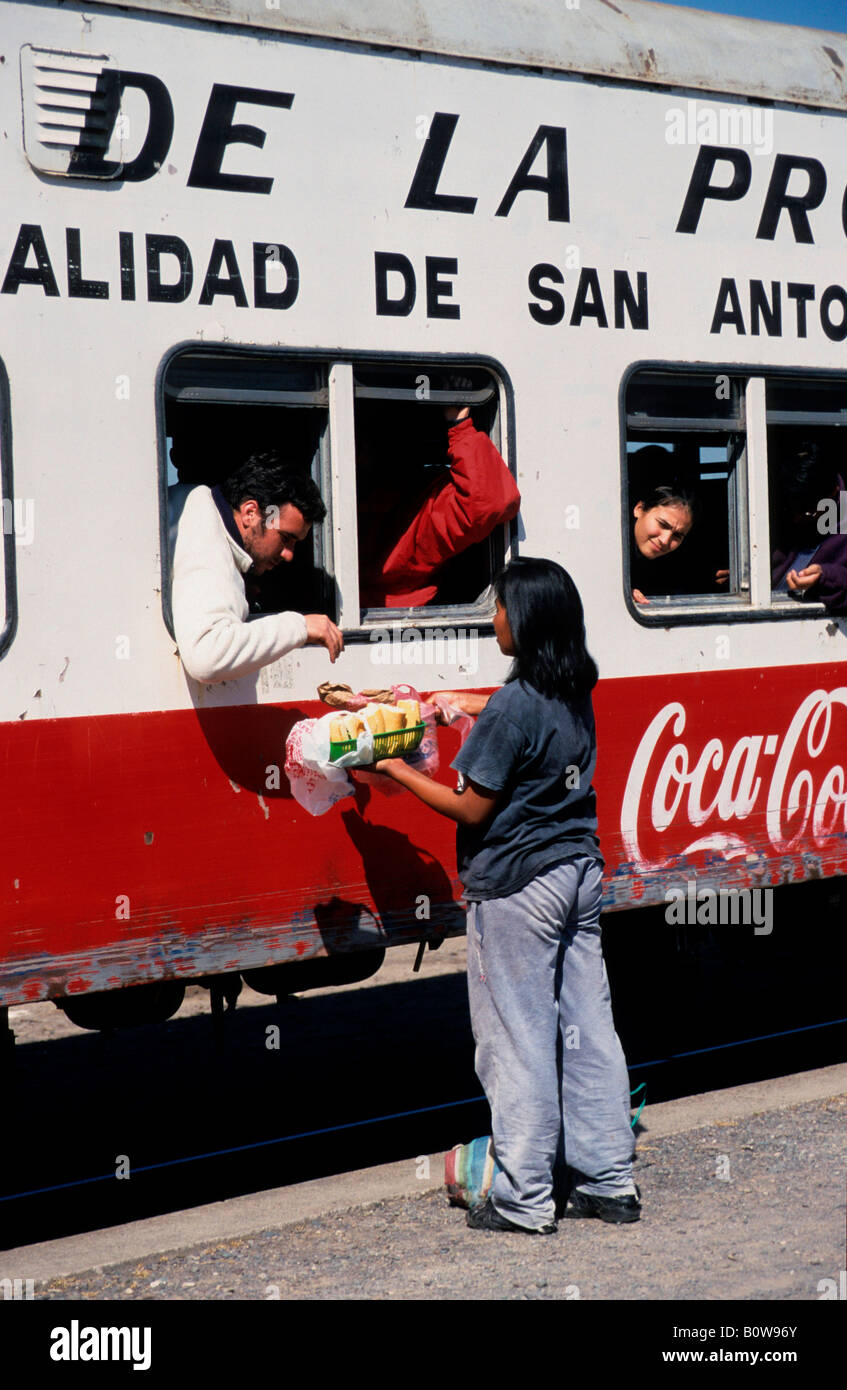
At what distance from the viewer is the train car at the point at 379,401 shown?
14.2 ft

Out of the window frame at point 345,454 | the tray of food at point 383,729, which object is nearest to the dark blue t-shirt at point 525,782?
the tray of food at point 383,729

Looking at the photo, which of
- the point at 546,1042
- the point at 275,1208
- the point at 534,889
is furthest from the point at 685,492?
the point at 275,1208

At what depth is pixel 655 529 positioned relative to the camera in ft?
18.1

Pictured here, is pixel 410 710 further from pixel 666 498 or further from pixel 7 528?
pixel 666 498

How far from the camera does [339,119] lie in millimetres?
4773

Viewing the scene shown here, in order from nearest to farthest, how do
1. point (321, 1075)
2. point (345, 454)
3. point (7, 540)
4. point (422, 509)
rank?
1. point (7, 540)
2. point (345, 454)
3. point (422, 509)
4. point (321, 1075)

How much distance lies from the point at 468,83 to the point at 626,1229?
3.51 metres

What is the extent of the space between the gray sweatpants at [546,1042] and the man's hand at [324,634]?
0.84 metres

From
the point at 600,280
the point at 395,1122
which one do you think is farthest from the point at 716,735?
the point at 395,1122

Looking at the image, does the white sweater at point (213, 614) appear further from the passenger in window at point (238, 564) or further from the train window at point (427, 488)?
the train window at point (427, 488)

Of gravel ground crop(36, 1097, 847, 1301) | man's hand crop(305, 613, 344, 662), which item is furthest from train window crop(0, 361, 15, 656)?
gravel ground crop(36, 1097, 847, 1301)

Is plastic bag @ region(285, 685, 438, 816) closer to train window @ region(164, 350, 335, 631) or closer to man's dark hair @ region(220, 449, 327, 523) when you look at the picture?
train window @ region(164, 350, 335, 631)

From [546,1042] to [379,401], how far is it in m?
2.00
